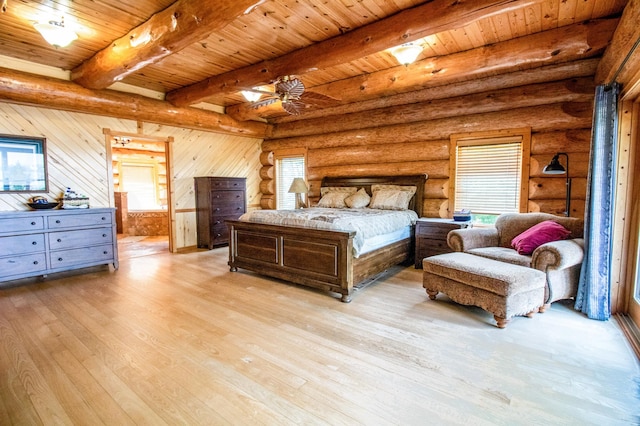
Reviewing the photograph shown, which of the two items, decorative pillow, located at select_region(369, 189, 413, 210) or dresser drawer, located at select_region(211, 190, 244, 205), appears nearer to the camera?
decorative pillow, located at select_region(369, 189, 413, 210)

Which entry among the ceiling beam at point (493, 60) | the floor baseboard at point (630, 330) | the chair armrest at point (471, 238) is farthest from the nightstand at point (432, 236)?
the ceiling beam at point (493, 60)

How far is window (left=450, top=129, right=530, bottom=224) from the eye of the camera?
15.1 ft

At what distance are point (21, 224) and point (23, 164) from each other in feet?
3.54

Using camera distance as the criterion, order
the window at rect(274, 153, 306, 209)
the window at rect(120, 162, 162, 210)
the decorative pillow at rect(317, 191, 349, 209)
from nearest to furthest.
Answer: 1. the decorative pillow at rect(317, 191, 349, 209)
2. the window at rect(274, 153, 306, 209)
3. the window at rect(120, 162, 162, 210)

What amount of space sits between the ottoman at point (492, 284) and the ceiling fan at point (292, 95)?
2522 mm

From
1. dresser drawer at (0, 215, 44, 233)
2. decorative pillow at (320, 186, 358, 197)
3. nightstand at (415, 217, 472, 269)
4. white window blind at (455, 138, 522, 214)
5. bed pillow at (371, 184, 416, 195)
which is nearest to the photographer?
dresser drawer at (0, 215, 44, 233)

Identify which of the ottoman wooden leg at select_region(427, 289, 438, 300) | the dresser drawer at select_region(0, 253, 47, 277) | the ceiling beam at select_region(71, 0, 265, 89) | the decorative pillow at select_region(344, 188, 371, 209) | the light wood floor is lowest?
the light wood floor

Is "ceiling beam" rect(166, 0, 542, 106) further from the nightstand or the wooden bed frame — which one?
the nightstand

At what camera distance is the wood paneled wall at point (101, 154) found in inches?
179

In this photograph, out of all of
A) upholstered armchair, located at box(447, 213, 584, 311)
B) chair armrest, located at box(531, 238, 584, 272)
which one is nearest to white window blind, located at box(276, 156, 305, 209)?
upholstered armchair, located at box(447, 213, 584, 311)

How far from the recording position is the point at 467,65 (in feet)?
12.6

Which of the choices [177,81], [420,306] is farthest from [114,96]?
[420,306]

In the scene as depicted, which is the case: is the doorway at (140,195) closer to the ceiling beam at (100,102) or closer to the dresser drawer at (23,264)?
the ceiling beam at (100,102)

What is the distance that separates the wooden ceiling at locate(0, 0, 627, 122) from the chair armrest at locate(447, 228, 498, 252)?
2.06 meters
